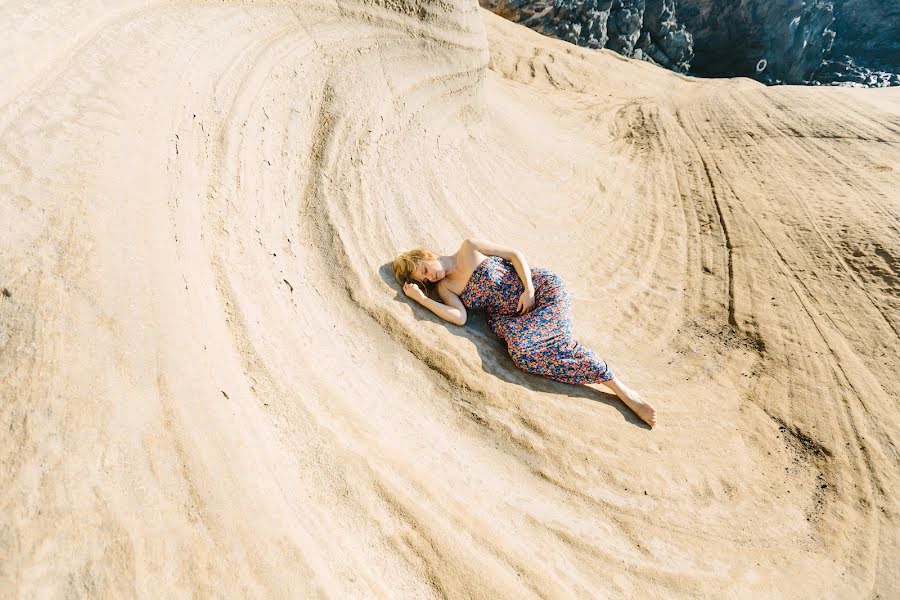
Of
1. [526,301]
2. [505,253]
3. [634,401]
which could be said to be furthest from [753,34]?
[634,401]

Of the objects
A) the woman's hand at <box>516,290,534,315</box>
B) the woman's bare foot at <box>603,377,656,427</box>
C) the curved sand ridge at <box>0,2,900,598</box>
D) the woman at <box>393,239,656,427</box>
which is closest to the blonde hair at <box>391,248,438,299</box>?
the woman at <box>393,239,656,427</box>

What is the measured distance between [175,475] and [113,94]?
155cm

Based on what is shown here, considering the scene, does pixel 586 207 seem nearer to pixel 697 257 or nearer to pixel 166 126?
pixel 697 257

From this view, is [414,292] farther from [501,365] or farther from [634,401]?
[634,401]

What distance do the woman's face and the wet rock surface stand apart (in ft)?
31.1

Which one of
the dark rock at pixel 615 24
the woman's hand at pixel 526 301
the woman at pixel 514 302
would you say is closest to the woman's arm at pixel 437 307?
the woman at pixel 514 302

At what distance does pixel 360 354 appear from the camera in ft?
7.66

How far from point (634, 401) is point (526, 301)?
76 cm

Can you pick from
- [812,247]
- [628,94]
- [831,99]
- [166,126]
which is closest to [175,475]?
[166,126]

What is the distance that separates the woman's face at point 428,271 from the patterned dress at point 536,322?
20cm

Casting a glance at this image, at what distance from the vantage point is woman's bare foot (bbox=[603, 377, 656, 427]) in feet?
8.38

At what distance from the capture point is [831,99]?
6141 millimetres

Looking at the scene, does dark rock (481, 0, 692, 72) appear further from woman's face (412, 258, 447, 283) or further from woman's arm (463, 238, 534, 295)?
woman's face (412, 258, 447, 283)

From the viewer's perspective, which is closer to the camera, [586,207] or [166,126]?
[166,126]
